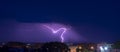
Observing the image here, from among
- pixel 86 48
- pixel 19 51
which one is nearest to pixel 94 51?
pixel 86 48

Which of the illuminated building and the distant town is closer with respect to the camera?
the distant town

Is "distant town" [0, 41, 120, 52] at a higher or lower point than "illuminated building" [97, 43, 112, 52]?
lower

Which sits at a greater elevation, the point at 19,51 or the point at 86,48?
the point at 86,48

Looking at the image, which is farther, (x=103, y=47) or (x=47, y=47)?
(x=103, y=47)

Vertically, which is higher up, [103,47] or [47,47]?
[103,47]

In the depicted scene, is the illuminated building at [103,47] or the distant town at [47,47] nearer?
the distant town at [47,47]

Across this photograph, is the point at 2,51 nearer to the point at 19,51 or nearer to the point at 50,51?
the point at 19,51

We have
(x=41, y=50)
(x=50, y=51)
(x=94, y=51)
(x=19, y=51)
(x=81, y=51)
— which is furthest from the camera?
(x=94, y=51)

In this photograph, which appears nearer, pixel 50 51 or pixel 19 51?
pixel 19 51

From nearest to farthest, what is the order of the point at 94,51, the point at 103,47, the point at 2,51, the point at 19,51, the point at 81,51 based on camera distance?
the point at 2,51, the point at 19,51, the point at 81,51, the point at 94,51, the point at 103,47

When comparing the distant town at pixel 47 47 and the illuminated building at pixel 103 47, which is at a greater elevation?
the illuminated building at pixel 103 47
